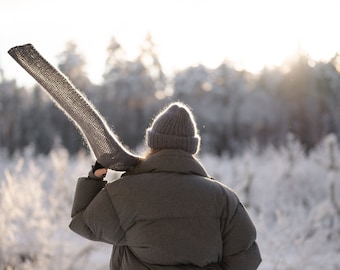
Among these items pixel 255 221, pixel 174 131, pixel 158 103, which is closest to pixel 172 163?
pixel 174 131

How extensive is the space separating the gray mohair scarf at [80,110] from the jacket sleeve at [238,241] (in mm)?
509

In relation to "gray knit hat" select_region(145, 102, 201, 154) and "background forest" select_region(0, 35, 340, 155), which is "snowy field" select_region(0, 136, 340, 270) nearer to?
"gray knit hat" select_region(145, 102, 201, 154)

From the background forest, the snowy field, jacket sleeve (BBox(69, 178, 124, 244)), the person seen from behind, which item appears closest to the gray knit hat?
the person seen from behind

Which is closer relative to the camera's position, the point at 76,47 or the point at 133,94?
the point at 76,47

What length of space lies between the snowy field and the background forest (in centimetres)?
1522

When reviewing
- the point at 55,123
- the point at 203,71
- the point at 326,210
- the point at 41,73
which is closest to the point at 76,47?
the point at 55,123

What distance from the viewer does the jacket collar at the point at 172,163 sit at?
2.57 meters

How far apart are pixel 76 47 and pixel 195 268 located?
30501 mm

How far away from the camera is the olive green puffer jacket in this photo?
2516 millimetres

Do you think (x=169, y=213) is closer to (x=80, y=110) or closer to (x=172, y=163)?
(x=172, y=163)

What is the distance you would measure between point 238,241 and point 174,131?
21.3 inches

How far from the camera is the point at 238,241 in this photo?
2.61 meters

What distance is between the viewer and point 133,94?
3478cm

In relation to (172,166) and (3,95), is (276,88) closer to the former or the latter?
(3,95)
